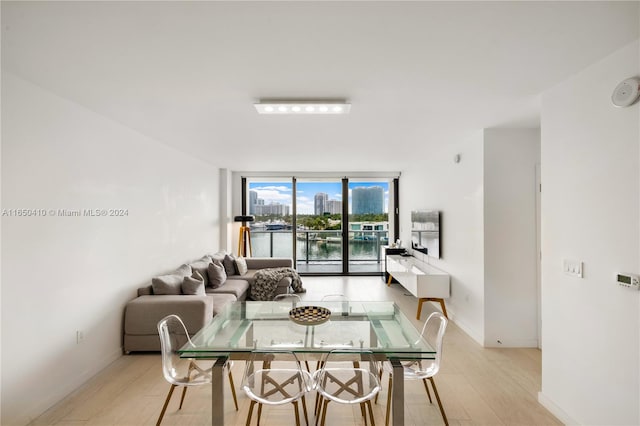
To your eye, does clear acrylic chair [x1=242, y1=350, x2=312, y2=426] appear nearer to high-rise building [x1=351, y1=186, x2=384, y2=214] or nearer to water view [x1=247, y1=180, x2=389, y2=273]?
water view [x1=247, y1=180, x2=389, y2=273]

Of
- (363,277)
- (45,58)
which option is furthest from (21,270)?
(363,277)

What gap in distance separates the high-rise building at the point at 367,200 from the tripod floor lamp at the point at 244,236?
8.32 feet

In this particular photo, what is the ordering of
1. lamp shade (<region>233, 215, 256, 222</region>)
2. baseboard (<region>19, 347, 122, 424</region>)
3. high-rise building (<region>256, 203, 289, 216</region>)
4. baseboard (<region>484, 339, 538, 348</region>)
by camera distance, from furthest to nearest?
Answer: high-rise building (<region>256, 203, 289, 216</region>) → lamp shade (<region>233, 215, 256, 222</region>) → baseboard (<region>484, 339, 538, 348</region>) → baseboard (<region>19, 347, 122, 424</region>)

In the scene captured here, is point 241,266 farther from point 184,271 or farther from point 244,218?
point 244,218

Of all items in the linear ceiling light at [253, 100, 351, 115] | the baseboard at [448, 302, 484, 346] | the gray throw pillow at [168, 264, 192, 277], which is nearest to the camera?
the linear ceiling light at [253, 100, 351, 115]

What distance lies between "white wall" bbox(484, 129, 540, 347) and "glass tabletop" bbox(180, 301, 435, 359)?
5.06ft

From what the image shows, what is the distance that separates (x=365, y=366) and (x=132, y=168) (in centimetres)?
341

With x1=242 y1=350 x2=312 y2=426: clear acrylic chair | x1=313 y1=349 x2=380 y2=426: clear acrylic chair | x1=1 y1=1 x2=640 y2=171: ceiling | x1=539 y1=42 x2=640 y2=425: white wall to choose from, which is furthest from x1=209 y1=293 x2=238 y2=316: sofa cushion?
x1=539 y1=42 x2=640 y2=425: white wall

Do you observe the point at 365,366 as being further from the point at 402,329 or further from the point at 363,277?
the point at 363,277

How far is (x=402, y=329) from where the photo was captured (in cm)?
224

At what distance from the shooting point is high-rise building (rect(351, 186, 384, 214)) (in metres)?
7.46

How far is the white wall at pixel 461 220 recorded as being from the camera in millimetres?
3600

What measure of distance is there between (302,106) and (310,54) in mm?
751

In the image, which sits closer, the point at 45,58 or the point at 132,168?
the point at 45,58
